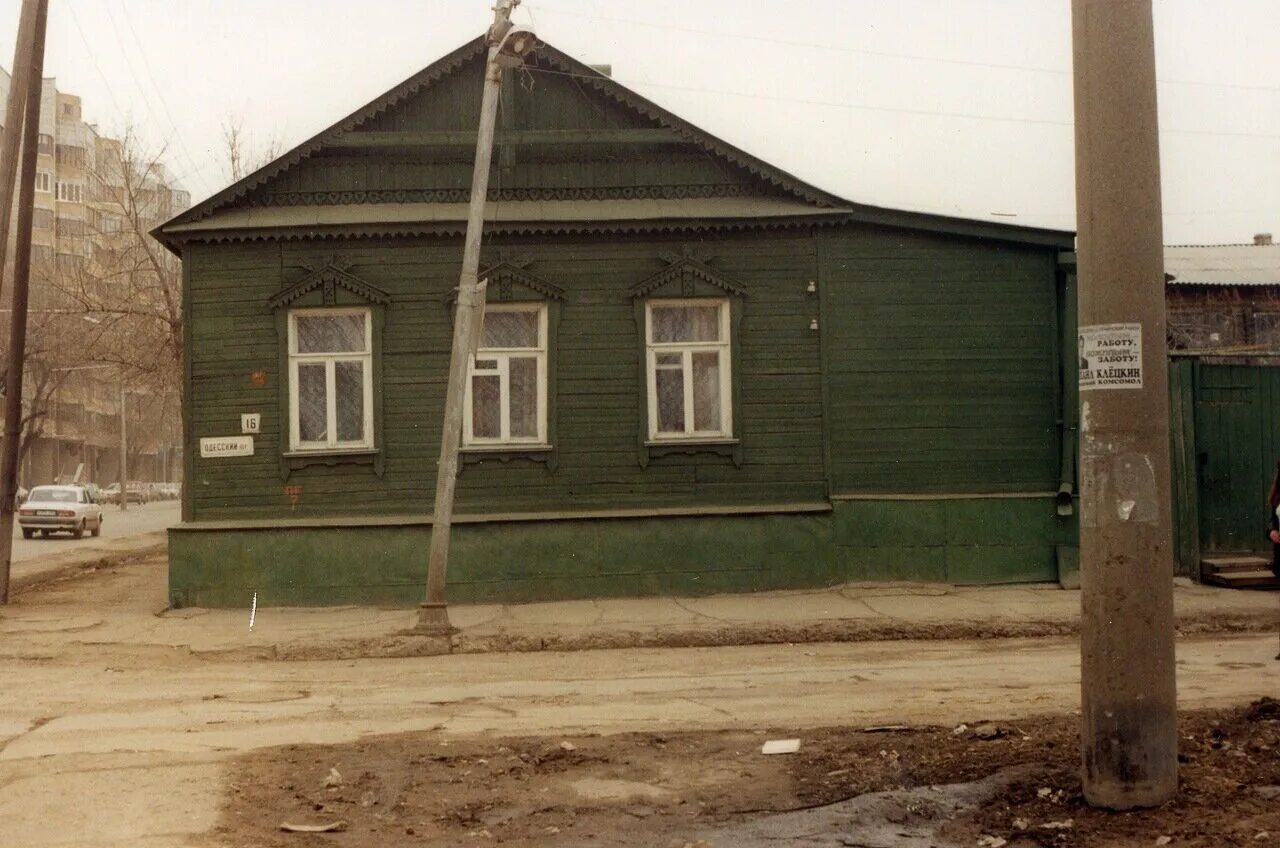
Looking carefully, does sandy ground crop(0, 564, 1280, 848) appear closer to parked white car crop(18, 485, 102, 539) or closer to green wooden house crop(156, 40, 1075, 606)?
green wooden house crop(156, 40, 1075, 606)

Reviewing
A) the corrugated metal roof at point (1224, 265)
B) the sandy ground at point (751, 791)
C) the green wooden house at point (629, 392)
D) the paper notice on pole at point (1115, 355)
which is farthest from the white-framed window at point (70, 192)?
the paper notice on pole at point (1115, 355)

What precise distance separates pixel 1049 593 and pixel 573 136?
340 inches

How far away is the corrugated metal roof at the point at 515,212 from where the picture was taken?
17938 mm

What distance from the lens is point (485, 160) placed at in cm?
1529

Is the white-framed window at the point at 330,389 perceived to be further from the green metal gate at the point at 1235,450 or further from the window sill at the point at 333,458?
the green metal gate at the point at 1235,450

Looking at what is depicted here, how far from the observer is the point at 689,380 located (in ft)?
60.0

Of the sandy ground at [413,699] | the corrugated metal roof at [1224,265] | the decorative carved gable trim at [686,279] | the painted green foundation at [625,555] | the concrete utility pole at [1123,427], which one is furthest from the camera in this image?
the corrugated metal roof at [1224,265]

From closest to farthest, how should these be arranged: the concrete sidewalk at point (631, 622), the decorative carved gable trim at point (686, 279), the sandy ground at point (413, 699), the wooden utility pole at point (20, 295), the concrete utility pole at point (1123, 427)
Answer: the concrete utility pole at point (1123, 427) → the sandy ground at point (413, 699) → the concrete sidewalk at point (631, 622) → the decorative carved gable trim at point (686, 279) → the wooden utility pole at point (20, 295)

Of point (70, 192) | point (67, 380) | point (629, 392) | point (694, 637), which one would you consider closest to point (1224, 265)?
point (629, 392)

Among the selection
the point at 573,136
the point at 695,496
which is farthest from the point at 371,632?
the point at 573,136

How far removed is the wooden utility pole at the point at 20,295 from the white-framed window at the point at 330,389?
3981mm

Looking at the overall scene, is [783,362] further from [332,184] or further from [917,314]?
[332,184]

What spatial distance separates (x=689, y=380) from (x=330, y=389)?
475 centimetres

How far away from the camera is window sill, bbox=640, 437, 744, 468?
59.3 feet
